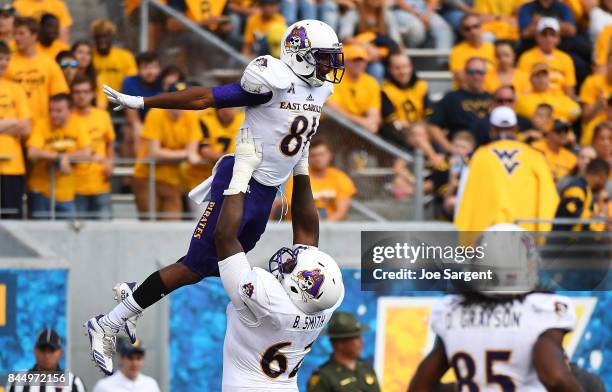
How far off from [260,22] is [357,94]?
1.39 m

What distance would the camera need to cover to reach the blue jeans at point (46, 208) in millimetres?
13087

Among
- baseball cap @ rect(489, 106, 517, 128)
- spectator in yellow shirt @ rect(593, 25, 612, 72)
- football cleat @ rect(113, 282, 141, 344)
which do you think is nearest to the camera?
football cleat @ rect(113, 282, 141, 344)

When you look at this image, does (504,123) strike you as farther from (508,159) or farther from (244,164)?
(244,164)

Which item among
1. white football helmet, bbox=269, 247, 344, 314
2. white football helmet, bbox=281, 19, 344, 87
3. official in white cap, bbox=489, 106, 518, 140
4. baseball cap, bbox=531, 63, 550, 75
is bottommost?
white football helmet, bbox=269, 247, 344, 314

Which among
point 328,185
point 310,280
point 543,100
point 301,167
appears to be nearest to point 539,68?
point 543,100

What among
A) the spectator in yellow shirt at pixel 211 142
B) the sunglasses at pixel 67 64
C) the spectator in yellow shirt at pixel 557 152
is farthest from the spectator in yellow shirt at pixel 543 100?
the sunglasses at pixel 67 64

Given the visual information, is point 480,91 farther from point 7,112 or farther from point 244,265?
point 244,265

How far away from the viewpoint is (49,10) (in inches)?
579

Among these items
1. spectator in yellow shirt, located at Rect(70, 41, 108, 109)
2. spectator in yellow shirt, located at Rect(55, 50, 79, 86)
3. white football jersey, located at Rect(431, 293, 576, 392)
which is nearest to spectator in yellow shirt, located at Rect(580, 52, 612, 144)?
spectator in yellow shirt, located at Rect(70, 41, 108, 109)

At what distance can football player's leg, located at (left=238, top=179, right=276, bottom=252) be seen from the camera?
8.98m

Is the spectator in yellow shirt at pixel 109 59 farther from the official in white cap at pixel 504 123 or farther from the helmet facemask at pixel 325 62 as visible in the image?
the helmet facemask at pixel 325 62

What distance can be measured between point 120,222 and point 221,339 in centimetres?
137
